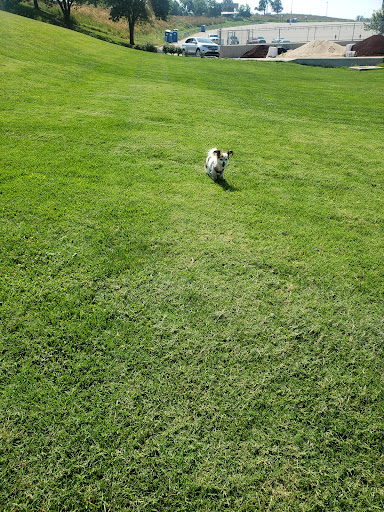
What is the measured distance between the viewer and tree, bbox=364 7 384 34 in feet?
140

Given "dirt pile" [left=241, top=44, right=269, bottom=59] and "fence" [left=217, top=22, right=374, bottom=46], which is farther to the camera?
"fence" [left=217, top=22, right=374, bottom=46]

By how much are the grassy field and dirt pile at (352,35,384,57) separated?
1151 inches

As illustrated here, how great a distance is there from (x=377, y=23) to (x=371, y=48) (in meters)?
24.6

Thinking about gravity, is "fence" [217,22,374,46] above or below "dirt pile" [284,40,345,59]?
above

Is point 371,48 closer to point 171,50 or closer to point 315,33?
point 171,50

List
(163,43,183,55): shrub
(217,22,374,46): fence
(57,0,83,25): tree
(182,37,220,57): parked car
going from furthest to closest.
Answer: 1. (217,22,374,46): fence
2. (57,0,83,25): tree
3. (182,37,220,57): parked car
4. (163,43,183,55): shrub

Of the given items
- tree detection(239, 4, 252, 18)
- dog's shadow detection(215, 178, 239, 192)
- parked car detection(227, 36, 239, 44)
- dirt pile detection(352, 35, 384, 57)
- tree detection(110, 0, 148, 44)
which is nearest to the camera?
dog's shadow detection(215, 178, 239, 192)

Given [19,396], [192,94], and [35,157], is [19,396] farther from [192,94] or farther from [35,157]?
[192,94]

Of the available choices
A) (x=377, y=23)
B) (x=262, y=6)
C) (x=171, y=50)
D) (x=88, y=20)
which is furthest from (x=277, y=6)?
(x=171, y=50)

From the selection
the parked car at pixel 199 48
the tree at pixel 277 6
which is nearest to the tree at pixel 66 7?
the parked car at pixel 199 48

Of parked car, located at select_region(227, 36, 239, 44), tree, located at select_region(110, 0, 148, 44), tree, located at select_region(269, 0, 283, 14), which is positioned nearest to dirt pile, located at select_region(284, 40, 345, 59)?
parked car, located at select_region(227, 36, 239, 44)

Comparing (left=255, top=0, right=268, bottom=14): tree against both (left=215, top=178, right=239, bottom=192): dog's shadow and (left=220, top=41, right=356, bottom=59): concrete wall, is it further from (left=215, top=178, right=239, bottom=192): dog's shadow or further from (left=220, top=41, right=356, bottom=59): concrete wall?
(left=215, top=178, right=239, bottom=192): dog's shadow

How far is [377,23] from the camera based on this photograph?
146 ft

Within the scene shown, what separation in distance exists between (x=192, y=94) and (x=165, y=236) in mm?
9339
